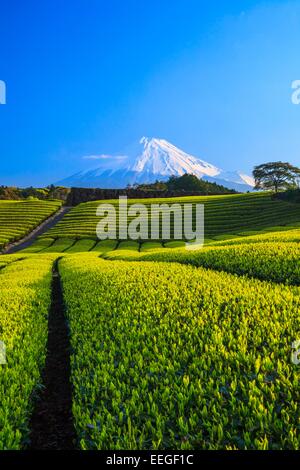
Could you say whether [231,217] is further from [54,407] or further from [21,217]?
[54,407]

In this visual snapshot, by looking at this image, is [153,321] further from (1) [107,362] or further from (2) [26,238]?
(2) [26,238]

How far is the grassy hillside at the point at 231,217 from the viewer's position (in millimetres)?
61156

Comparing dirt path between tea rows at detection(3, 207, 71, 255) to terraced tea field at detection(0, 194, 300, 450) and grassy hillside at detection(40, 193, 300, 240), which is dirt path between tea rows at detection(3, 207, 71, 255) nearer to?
grassy hillside at detection(40, 193, 300, 240)

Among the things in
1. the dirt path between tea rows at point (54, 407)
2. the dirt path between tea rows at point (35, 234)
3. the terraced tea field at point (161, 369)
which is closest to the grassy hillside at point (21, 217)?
the dirt path between tea rows at point (35, 234)

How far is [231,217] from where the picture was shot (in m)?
69.2

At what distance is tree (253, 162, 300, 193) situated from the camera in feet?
314

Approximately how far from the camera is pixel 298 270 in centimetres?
1436

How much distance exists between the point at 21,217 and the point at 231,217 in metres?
46.7

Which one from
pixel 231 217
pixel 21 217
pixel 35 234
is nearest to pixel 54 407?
pixel 231 217

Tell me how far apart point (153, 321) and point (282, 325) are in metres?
3.28

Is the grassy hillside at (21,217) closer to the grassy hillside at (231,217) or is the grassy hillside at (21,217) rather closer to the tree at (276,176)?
the grassy hillside at (231,217)

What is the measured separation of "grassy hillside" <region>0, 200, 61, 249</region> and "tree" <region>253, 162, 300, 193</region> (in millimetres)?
56291
